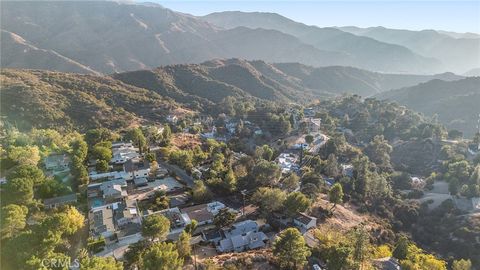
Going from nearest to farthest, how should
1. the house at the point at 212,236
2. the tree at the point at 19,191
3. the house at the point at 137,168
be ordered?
the tree at the point at 19,191 < the house at the point at 212,236 < the house at the point at 137,168

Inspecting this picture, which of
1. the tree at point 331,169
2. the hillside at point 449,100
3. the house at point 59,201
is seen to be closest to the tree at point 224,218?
the house at point 59,201

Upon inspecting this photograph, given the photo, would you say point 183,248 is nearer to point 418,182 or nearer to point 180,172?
point 180,172

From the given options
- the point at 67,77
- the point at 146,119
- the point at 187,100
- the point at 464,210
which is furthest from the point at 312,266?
the point at 187,100

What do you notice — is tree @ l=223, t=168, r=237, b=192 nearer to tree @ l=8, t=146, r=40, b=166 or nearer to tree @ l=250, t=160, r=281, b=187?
tree @ l=250, t=160, r=281, b=187

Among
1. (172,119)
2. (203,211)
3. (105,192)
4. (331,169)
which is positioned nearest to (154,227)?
(203,211)

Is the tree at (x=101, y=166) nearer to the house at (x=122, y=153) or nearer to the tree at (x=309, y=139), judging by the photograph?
the house at (x=122, y=153)

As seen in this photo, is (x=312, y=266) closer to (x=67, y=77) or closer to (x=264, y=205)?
(x=264, y=205)
